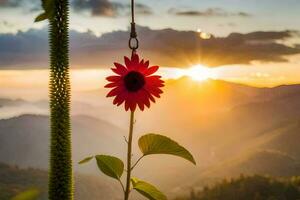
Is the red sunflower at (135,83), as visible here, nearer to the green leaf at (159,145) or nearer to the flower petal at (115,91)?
the flower petal at (115,91)

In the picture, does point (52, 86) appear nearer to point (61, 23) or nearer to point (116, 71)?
point (61, 23)

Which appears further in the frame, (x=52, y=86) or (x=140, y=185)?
(x=140, y=185)

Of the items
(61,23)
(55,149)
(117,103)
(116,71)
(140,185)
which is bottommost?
(140,185)

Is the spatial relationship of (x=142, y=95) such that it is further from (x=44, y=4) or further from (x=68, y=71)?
(x=44, y=4)

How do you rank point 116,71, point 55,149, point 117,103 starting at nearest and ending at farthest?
1. point 55,149
2. point 117,103
3. point 116,71

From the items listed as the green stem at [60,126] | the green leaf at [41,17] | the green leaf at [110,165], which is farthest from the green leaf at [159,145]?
the green leaf at [41,17]

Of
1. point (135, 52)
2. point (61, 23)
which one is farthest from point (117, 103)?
point (61, 23)

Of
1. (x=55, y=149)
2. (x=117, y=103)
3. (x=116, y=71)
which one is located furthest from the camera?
(x=116, y=71)

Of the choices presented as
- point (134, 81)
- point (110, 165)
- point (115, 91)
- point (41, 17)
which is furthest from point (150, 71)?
point (41, 17)

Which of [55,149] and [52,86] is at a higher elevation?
[52,86]
